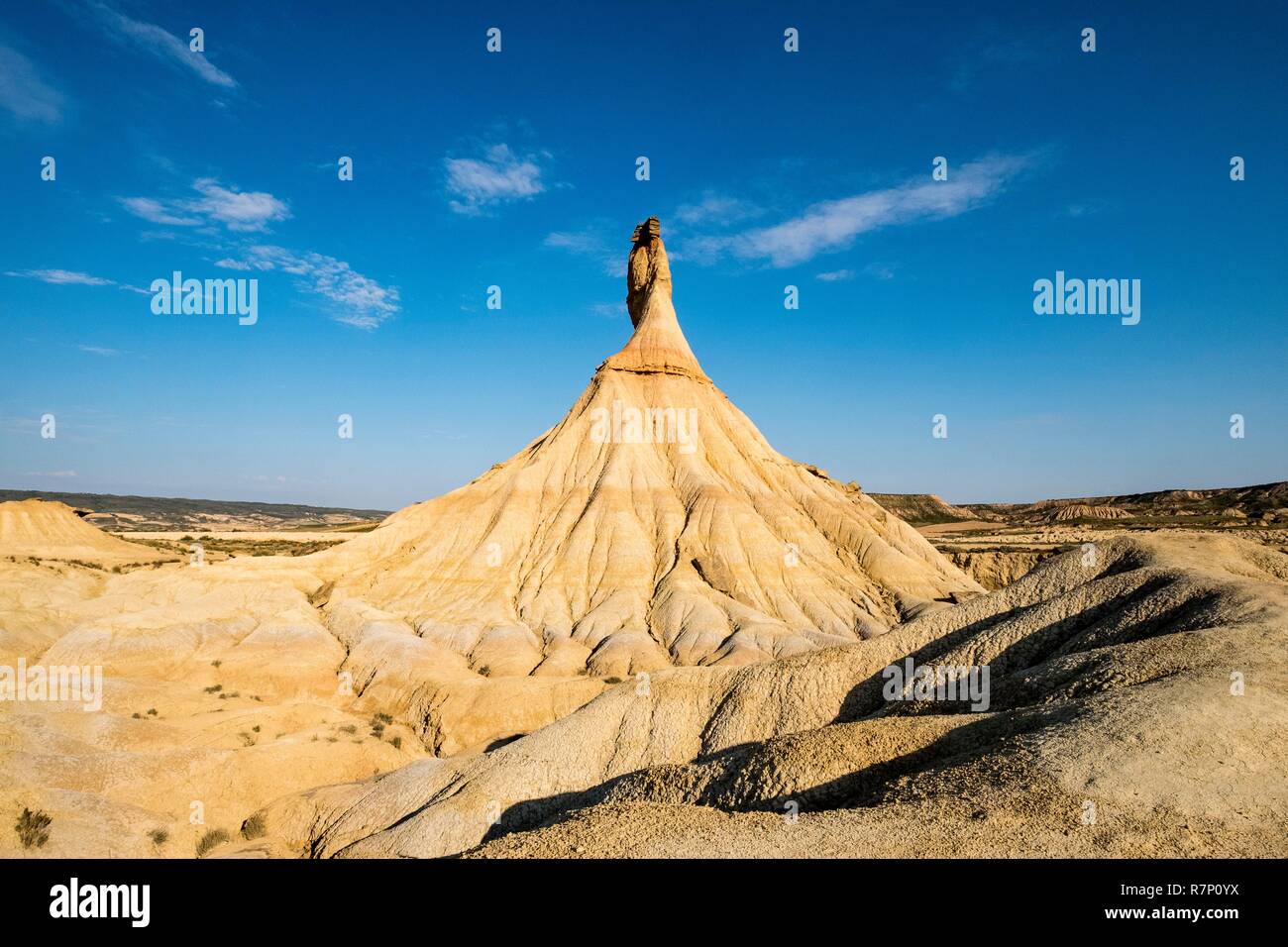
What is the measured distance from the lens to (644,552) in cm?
5006

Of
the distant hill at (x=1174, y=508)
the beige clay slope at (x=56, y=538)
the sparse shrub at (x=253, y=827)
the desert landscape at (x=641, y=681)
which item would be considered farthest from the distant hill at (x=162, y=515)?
the distant hill at (x=1174, y=508)

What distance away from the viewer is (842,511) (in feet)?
189

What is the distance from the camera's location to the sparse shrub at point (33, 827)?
1468 cm

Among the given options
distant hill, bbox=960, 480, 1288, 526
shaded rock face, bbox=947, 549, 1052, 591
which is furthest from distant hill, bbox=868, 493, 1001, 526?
shaded rock face, bbox=947, 549, 1052, 591

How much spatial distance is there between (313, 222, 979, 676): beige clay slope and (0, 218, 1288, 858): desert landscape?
29cm

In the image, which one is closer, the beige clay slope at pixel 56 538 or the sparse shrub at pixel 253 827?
the sparse shrub at pixel 253 827

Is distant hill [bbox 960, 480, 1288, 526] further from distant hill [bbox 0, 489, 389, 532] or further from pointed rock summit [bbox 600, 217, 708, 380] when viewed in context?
distant hill [bbox 0, 489, 389, 532]

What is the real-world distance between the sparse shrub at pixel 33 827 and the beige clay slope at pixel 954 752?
6330mm

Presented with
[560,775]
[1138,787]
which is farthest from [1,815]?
[1138,787]

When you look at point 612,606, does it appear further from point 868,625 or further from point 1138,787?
point 1138,787

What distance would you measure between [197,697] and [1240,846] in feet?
116

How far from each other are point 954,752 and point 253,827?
21.0m

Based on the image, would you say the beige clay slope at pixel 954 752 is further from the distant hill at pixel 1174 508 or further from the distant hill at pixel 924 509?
the distant hill at pixel 924 509
